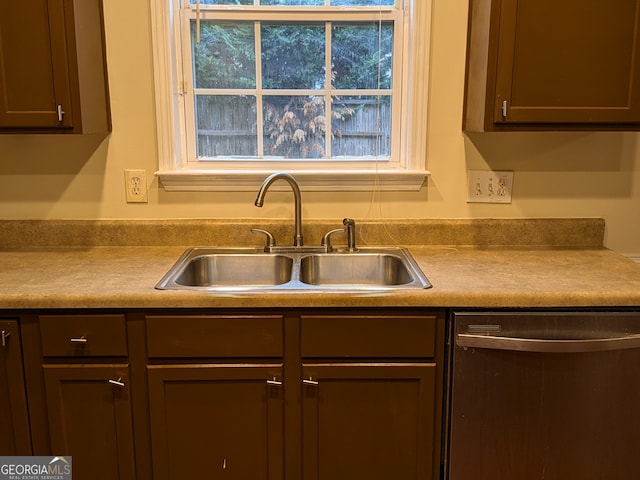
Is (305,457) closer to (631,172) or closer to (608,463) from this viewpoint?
(608,463)

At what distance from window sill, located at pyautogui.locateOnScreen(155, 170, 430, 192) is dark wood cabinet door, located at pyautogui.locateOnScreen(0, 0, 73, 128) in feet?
1.43

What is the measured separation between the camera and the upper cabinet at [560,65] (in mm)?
1715

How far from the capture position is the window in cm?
205

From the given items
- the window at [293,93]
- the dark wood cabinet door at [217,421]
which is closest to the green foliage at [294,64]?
the window at [293,93]

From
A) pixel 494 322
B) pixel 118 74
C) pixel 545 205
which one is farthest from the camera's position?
pixel 545 205

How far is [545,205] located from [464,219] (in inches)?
12.0

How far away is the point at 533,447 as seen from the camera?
164 centimetres

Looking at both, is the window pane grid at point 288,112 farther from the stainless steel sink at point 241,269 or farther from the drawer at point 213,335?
the drawer at point 213,335

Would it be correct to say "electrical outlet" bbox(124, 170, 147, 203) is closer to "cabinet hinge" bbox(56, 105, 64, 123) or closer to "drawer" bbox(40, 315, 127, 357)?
"cabinet hinge" bbox(56, 105, 64, 123)

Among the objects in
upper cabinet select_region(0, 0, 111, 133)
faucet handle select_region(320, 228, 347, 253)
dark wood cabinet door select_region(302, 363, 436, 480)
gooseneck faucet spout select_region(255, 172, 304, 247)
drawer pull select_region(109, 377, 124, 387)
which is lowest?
dark wood cabinet door select_region(302, 363, 436, 480)

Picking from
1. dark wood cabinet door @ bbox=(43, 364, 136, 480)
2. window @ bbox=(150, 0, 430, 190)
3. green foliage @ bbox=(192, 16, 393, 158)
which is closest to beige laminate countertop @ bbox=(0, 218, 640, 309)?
dark wood cabinet door @ bbox=(43, 364, 136, 480)

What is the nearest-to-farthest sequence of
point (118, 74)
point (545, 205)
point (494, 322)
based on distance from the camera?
point (494, 322)
point (118, 74)
point (545, 205)

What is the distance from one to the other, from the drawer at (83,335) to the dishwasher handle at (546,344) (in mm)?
947

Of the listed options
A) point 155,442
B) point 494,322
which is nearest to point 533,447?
point 494,322
